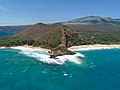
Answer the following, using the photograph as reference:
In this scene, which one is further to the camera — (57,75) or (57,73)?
(57,73)

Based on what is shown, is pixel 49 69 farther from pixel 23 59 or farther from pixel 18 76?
pixel 23 59

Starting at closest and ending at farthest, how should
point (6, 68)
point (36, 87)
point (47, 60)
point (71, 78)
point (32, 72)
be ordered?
point (36, 87)
point (71, 78)
point (32, 72)
point (6, 68)
point (47, 60)

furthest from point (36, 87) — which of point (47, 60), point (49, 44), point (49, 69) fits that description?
point (49, 44)

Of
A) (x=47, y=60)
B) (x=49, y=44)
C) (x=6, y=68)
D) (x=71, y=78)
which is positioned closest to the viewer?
(x=71, y=78)

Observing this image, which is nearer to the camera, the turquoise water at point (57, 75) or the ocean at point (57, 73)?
the turquoise water at point (57, 75)

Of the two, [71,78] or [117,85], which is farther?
[71,78]

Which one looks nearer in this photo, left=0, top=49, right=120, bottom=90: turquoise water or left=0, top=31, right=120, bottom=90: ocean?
left=0, top=49, right=120, bottom=90: turquoise water

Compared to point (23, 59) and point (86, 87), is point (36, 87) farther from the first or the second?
point (23, 59)
